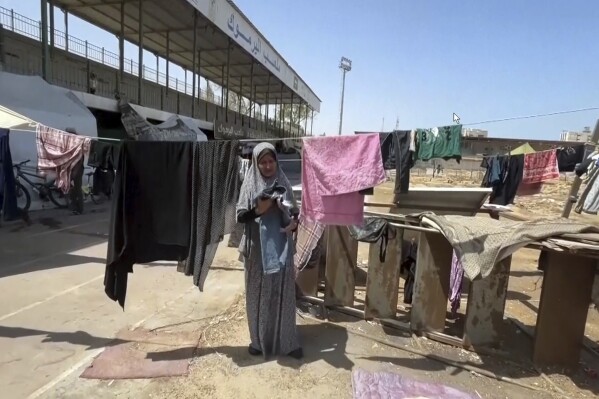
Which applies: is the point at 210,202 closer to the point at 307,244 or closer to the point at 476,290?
the point at 307,244

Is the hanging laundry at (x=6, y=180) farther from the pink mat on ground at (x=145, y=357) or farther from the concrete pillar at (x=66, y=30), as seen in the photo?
the concrete pillar at (x=66, y=30)

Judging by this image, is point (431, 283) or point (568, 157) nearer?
point (431, 283)

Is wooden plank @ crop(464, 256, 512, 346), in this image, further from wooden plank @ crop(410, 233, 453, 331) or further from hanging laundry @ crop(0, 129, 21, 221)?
hanging laundry @ crop(0, 129, 21, 221)

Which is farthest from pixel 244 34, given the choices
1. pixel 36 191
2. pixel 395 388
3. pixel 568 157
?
pixel 395 388

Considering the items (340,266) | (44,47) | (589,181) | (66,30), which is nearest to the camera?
(340,266)

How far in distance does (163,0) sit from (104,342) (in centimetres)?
1495

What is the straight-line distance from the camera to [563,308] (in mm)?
3043

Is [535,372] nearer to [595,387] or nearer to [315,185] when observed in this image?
[595,387]

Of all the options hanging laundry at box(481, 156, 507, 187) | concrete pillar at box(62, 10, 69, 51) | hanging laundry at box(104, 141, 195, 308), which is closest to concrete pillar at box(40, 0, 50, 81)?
concrete pillar at box(62, 10, 69, 51)

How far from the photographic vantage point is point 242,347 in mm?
3236

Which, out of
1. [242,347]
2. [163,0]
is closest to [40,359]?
[242,347]

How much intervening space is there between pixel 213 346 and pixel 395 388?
1.59 meters

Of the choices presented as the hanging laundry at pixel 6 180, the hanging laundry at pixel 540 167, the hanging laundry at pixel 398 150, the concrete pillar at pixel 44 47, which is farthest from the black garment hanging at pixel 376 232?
the concrete pillar at pixel 44 47

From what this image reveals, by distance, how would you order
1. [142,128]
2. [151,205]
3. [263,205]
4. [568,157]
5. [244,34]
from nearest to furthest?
1. [263,205]
2. [151,205]
3. [568,157]
4. [142,128]
5. [244,34]
